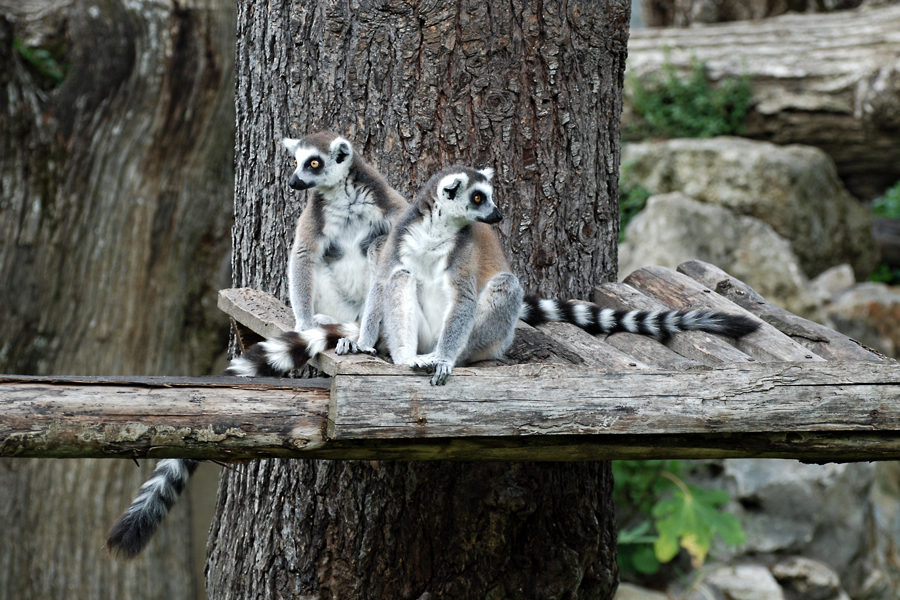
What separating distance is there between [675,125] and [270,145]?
6735 mm

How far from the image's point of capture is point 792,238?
27.0 ft

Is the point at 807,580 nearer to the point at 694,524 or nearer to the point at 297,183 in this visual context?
the point at 694,524

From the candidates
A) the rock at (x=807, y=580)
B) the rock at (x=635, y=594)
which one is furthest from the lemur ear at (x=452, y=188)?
the rock at (x=807, y=580)

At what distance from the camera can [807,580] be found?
6.14 m

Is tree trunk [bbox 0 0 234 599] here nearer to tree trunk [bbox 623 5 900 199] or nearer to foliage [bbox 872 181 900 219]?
tree trunk [bbox 623 5 900 199]

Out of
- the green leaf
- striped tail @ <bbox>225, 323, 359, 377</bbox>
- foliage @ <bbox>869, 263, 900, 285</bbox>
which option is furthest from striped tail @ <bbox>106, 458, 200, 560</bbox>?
foliage @ <bbox>869, 263, 900, 285</bbox>

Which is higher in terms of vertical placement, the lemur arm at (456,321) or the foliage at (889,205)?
the lemur arm at (456,321)

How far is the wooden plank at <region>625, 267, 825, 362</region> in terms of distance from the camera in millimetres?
2760

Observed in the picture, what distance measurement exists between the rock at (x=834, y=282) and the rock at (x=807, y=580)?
114 inches

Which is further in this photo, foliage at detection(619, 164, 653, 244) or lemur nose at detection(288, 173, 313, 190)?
foliage at detection(619, 164, 653, 244)

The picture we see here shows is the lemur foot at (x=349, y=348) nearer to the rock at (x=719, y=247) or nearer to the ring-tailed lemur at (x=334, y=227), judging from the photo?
the ring-tailed lemur at (x=334, y=227)

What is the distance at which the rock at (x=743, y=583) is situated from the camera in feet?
19.7

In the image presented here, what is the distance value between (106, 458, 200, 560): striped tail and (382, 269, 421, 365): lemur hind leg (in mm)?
811

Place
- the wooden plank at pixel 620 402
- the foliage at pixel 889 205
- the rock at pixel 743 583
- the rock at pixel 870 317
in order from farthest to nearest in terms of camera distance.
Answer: the foliage at pixel 889 205
the rock at pixel 870 317
the rock at pixel 743 583
the wooden plank at pixel 620 402
